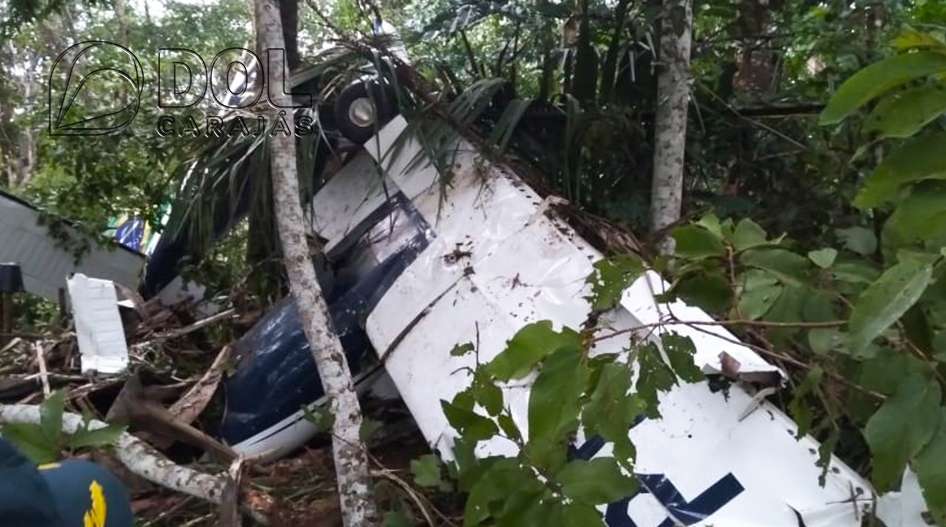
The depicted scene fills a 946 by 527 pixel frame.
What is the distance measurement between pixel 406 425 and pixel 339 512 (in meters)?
0.67

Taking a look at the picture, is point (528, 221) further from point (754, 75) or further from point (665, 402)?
point (754, 75)

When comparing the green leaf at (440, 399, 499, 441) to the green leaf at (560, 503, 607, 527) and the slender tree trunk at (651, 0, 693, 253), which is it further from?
the slender tree trunk at (651, 0, 693, 253)

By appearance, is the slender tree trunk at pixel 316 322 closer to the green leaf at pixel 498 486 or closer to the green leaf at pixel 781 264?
the green leaf at pixel 498 486

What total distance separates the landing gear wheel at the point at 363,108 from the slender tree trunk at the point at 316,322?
68cm

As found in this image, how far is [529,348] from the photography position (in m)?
1.50

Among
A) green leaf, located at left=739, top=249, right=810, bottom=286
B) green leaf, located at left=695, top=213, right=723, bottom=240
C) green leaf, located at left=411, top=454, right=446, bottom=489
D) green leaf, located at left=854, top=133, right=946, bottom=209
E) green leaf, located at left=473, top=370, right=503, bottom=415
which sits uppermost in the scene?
green leaf, located at left=854, top=133, right=946, bottom=209

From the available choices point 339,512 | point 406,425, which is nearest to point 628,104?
point 406,425

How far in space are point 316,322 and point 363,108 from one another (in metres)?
1.13

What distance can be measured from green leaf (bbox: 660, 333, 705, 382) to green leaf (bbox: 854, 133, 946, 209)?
59 centimetres

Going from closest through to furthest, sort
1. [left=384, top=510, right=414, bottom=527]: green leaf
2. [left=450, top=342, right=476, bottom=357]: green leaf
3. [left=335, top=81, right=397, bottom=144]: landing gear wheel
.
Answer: [left=384, top=510, right=414, bottom=527]: green leaf
[left=450, top=342, right=476, bottom=357]: green leaf
[left=335, top=81, right=397, bottom=144]: landing gear wheel

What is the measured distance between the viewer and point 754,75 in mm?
4566

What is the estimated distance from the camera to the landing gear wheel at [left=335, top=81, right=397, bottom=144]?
376cm

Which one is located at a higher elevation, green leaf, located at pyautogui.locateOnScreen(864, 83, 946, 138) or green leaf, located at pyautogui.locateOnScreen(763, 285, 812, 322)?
green leaf, located at pyautogui.locateOnScreen(864, 83, 946, 138)

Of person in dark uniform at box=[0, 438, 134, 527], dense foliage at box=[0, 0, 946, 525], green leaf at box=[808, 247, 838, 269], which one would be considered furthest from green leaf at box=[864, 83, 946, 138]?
person in dark uniform at box=[0, 438, 134, 527]
